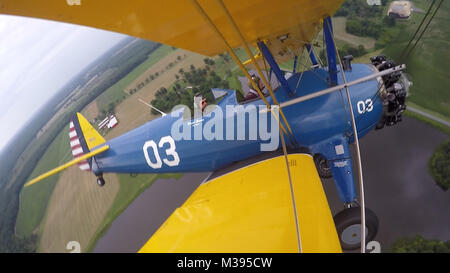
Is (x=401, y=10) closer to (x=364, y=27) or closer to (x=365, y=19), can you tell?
(x=364, y=27)

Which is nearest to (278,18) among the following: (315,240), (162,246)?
(315,240)

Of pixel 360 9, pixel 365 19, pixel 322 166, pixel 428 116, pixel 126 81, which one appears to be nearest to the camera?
pixel 322 166

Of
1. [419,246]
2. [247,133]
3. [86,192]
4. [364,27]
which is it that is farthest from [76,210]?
[364,27]

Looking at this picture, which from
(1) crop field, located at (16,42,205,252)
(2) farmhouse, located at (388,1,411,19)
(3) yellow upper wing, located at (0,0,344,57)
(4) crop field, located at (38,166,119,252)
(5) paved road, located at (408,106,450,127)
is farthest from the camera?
(4) crop field, located at (38,166,119,252)

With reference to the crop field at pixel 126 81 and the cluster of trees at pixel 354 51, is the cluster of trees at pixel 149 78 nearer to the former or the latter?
the crop field at pixel 126 81

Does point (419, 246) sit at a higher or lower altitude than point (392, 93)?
lower

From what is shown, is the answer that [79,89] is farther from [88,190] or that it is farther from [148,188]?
[148,188]

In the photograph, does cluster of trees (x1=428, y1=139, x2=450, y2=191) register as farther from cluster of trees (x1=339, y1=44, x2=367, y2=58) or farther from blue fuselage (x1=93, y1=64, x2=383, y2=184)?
cluster of trees (x1=339, y1=44, x2=367, y2=58)

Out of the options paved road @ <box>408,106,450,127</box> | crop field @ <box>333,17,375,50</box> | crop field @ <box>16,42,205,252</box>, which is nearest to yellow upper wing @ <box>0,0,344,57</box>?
paved road @ <box>408,106,450,127</box>
